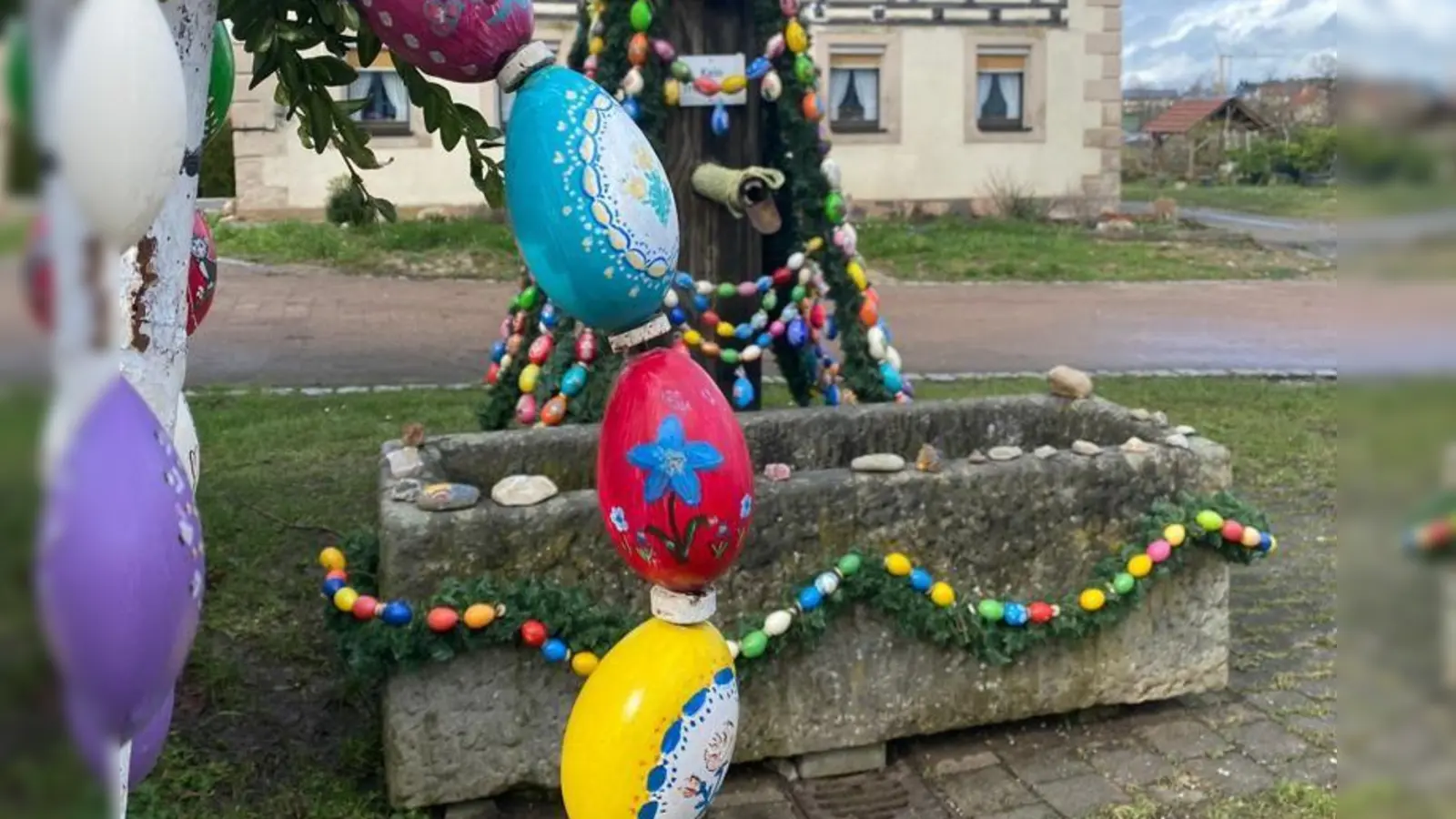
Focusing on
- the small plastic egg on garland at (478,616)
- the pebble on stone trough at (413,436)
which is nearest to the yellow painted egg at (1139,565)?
the small plastic egg on garland at (478,616)

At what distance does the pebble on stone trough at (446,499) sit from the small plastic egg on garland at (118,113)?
1.92 m

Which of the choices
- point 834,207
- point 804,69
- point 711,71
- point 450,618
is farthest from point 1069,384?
point 450,618

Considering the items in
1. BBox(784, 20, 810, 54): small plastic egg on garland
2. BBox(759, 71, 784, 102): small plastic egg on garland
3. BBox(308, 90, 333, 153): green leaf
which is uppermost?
BBox(784, 20, 810, 54): small plastic egg on garland

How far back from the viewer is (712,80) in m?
4.57

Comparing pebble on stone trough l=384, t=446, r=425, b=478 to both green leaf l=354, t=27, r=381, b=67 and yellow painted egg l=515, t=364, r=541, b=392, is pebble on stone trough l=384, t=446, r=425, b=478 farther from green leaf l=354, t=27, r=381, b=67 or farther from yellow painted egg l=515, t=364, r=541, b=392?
green leaf l=354, t=27, r=381, b=67

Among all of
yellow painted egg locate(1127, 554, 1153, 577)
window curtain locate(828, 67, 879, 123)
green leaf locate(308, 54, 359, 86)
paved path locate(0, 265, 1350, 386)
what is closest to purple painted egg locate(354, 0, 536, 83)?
green leaf locate(308, 54, 359, 86)

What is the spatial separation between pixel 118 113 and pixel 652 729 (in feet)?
3.04

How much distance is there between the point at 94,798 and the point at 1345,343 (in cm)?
63

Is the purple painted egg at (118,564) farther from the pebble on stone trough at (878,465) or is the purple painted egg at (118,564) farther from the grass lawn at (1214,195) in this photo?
the grass lawn at (1214,195)

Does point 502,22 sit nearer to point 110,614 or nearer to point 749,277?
point 110,614

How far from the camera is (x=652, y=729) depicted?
62.7 inches

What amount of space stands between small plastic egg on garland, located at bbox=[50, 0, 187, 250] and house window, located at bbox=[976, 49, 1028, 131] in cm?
1773

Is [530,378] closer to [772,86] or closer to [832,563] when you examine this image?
[772,86]

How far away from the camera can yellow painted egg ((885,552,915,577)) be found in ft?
10.5
